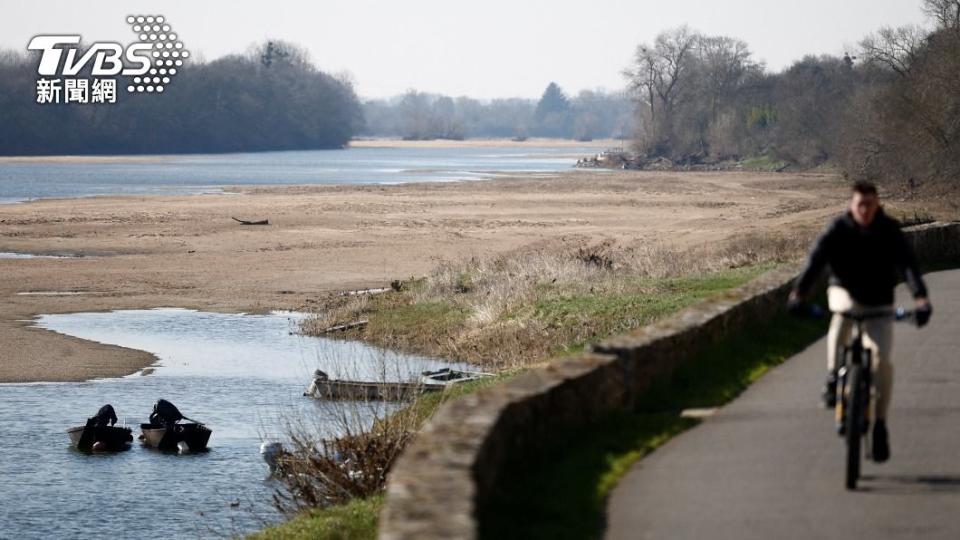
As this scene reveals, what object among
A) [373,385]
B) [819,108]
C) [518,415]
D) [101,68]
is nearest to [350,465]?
[518,415]

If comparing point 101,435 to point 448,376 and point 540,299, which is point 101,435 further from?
point 540,299

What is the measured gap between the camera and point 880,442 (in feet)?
32.3

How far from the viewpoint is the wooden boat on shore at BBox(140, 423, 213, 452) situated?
24.3 metres

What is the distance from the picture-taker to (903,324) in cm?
1825

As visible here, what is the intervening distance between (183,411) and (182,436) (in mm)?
3340

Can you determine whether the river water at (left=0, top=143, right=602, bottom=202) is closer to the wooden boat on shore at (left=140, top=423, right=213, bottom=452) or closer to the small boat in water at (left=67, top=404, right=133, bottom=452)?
the small boat in water at (left=67, top=404, right=133, bottom=452)

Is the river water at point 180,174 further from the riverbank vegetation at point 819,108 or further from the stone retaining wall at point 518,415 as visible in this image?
the stone retaining wall at point 518,415

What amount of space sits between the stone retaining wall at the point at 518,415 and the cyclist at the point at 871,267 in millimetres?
1935

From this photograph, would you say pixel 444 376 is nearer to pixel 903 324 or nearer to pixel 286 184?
pixel 903 324

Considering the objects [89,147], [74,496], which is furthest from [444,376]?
[89,147]

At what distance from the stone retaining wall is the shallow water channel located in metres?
5.10

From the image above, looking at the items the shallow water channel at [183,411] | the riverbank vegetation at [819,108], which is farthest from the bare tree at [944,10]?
the shallow water channel at [183,411]

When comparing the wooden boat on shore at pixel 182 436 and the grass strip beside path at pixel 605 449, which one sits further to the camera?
the wooden boat on shore at pixel 182 436

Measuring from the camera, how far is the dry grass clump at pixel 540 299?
28453 millimetres
